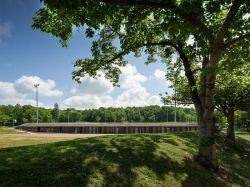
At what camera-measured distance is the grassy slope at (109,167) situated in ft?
31.2

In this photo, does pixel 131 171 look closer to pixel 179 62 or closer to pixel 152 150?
pixel 152 150

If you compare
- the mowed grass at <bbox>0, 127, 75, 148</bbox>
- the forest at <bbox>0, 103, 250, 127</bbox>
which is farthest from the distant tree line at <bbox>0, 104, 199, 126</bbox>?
the mowed grass at <bbox>0, 127, 75, 148</bbox>

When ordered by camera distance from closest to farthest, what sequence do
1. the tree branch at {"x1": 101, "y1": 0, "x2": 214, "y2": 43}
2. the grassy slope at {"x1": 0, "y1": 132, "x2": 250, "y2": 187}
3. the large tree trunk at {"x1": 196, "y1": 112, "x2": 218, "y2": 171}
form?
the grassy slope at {"x1": 0, "y1": 132, "x2": 250, "y2": 187}, the tree branch at {"x1": 101, "y1": 0, "x2": 214, "y2": 43}, the large tree trunk at {"x1": 196, "y1": 112, "x2": 218, "y2": 171}

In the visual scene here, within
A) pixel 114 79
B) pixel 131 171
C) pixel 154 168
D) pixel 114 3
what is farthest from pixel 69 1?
pixel 114 79

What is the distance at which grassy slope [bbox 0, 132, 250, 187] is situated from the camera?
950 centimetres

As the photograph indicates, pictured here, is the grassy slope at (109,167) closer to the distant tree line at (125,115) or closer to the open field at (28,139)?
the open field at (28,139)

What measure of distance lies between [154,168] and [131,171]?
4.48ft

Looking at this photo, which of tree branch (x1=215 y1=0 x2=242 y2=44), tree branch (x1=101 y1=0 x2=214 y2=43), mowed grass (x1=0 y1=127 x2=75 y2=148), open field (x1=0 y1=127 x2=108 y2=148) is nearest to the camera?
tree branch (x1=101 y1=0 x2=214 y2=43)

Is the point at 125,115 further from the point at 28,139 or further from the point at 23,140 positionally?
the point at 23,140

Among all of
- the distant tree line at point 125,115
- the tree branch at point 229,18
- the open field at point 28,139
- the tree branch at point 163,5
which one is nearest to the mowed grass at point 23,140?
the open field at point 28,139

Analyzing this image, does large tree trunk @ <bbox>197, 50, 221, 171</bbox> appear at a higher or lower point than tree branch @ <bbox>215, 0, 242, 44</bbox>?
lower

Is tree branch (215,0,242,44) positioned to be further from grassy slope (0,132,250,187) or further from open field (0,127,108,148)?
open field (0,127,108,148)

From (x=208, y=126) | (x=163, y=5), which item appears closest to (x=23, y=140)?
(x=208, y=126)

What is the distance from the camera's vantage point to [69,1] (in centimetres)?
892
